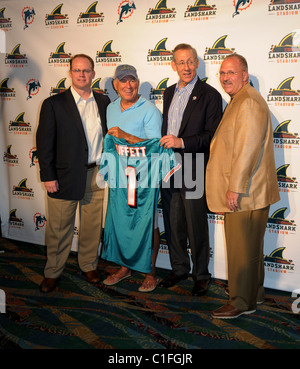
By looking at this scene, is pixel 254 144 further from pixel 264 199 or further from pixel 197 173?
pixel 197 173

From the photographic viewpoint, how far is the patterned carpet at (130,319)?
7.88ft

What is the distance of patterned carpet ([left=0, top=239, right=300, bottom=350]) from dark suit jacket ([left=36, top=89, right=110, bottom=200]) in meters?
0.86

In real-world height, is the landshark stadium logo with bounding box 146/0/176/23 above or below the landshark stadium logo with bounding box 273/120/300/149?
above

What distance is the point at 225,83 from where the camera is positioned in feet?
8.31

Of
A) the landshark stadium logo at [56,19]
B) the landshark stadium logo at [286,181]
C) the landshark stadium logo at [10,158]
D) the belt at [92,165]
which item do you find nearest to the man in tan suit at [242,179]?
the landshark stadium logo at [286,181]

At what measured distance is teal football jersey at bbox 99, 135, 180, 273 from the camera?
284 cm

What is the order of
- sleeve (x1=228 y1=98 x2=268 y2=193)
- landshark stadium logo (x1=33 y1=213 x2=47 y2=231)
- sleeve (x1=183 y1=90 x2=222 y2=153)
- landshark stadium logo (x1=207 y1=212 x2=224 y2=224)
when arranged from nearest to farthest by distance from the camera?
sleeve (x1=228 y1=98 x2=268 y2=193) → sleeve (x1=183 y1=90 x2=222 y2=153) → landshark stadium logo (x1=207 y1=212 x2=224 y2=224) → landshark stadium logo (x1=33 y1=213 x2=47 y2=231)

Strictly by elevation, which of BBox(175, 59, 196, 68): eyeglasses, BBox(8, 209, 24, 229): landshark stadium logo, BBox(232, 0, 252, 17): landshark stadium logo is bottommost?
BBox(8, 209, 24, 229): landshark stadium logo

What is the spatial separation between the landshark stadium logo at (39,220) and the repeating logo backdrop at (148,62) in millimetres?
13

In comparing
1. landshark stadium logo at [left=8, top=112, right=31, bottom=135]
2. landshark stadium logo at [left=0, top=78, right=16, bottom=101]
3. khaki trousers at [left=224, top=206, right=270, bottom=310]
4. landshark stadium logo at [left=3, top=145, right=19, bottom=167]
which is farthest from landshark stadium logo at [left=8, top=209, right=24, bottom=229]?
khaki trousers at [left=224, top=206, right=270, bottom=310]

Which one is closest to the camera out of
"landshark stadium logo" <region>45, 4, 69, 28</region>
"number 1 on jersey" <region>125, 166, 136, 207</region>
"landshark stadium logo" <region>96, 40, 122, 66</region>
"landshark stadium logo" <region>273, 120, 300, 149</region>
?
"number 1 on jersey" <region>125, 166, 136, 207</region>

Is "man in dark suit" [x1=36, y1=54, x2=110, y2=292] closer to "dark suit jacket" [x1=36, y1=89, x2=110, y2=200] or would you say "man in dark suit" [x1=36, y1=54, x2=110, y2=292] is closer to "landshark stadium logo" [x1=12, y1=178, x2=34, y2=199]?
"dark suit jacket" [x1=36, y1=89, x2=110, y2=200]
